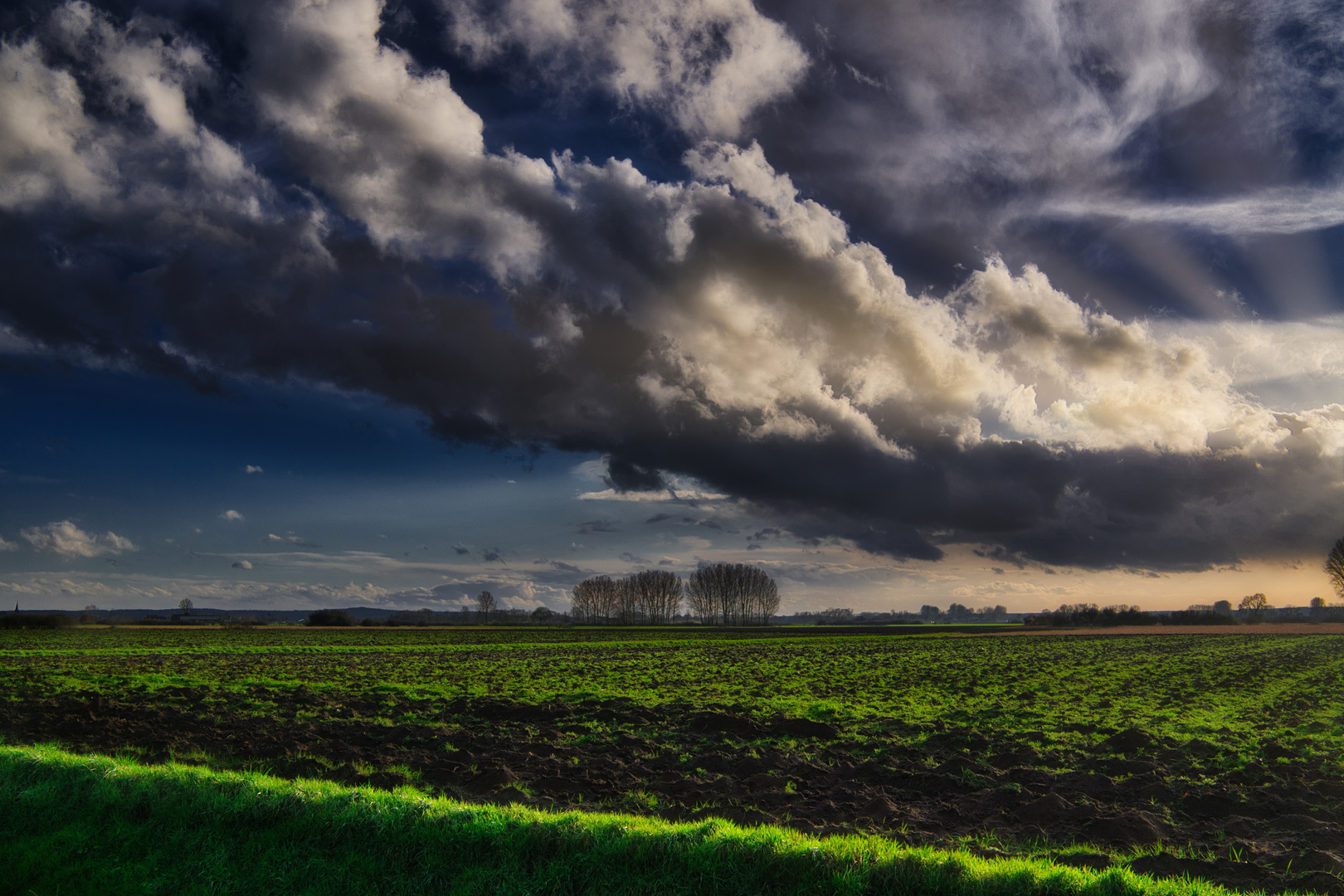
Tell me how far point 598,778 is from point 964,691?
21.5 m

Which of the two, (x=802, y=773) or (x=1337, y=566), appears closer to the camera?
(x=802, y=773)

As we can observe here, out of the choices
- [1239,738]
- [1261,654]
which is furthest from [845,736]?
[1261,654]

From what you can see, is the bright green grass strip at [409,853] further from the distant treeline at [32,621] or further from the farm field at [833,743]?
the distant treeline at [32,621]

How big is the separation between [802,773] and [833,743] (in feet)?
12.1

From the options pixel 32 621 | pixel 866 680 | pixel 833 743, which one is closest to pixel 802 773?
pixel 833 743

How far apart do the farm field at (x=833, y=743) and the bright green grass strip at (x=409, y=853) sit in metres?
1.81

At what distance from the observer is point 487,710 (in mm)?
23375

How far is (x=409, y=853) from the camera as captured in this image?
9617mm

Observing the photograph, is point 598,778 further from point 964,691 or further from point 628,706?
point 964,691

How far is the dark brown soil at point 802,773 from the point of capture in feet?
35.7

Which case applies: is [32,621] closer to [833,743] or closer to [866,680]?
[866,680]

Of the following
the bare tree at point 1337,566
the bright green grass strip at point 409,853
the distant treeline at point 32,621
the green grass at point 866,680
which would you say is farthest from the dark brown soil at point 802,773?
the bare tree at point 1337,566

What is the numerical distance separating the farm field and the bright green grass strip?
1.81 m

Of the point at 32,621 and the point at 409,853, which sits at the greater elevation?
the point at 409,853
